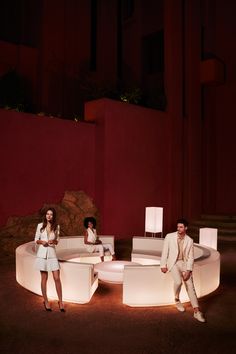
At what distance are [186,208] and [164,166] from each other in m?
2.01

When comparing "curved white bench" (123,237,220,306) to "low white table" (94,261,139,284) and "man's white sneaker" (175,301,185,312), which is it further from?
"low white table" (94,261,139,284)

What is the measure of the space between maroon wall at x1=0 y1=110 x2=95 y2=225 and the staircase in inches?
165

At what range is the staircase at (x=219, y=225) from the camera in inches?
477

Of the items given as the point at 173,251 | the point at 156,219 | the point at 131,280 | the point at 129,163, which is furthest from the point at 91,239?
the point at 129,163

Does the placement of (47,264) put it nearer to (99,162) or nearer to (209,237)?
(209,237)

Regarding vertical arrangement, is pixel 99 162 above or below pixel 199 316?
above

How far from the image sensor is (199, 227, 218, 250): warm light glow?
8234 millimetres

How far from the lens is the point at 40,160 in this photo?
1008 centimetres

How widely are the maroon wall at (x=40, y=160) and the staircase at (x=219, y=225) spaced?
419cm

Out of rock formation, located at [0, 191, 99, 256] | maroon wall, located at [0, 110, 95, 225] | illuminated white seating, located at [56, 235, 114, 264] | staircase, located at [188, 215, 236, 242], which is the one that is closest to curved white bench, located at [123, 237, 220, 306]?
illuminated white seating, located at [56, 235, 114, 264]

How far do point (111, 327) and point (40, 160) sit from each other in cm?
623

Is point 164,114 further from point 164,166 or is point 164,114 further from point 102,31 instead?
point 102,31

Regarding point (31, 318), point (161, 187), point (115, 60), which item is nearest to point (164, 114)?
point (161, 187)

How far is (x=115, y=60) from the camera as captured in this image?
16219 millimetres
